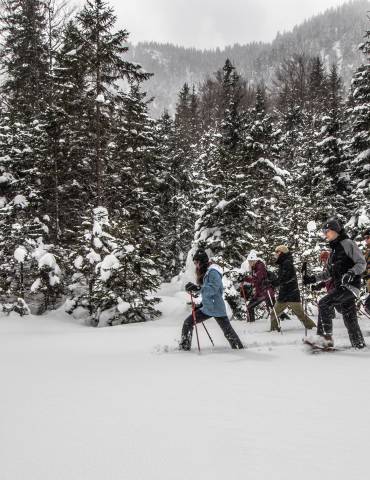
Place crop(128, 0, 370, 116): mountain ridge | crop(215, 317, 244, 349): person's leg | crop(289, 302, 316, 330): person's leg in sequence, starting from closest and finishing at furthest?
crop(215, 317, 244, 349): person's leg, crop(289, 302, 316, 330): person's leg, crop(128, 0, 370, 116): mountain ridge

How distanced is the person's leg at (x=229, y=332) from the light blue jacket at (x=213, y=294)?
0.49 ft

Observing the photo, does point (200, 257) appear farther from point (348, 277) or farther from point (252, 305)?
point (252, 305)

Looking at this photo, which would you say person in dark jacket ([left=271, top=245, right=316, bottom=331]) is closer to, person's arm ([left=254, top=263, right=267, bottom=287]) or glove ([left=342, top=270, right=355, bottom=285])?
person's arm ([left=254, top=263, right=267, bottom=287])

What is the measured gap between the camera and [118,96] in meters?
17.5

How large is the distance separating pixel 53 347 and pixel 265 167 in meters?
19.4

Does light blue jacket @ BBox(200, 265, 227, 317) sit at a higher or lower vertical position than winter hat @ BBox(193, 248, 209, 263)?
lower

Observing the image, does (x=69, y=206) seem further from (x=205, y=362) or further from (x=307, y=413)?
(x=307, y=413)

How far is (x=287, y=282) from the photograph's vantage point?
9859 millimetres

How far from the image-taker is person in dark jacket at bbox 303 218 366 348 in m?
6.48

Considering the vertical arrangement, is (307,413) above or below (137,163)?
below

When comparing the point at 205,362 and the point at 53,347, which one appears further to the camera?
the point at 53,347

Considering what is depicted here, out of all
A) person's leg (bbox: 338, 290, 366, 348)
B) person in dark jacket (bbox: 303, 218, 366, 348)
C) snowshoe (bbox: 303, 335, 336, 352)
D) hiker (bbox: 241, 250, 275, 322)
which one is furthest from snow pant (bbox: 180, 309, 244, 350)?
hiker (bbox: 241, 250, 275, 322)

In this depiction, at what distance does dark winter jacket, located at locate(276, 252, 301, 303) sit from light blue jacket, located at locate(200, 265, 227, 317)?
9.90ft

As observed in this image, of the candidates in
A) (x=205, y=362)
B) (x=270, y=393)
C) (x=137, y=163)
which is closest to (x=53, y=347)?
(x=205, y=362)
